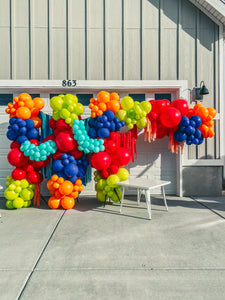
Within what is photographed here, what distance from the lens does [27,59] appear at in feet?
17.5

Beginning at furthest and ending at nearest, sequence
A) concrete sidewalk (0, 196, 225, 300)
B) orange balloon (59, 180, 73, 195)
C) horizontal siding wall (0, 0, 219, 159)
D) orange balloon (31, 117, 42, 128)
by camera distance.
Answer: horizontal siding wall (0, 0, 219, 159), orange balloon (31, 117, 42, 128), orange balloon (59, 180, 73, 195), concrete sidewalk (0, 196, 225, 300)

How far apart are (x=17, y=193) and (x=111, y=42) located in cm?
411

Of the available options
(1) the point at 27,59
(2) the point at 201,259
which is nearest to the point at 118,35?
(1) the point at 27,59

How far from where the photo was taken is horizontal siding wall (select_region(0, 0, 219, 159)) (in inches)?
210

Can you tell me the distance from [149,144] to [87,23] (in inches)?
132

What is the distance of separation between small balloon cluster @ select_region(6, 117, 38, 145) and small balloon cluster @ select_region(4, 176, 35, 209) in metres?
0.81

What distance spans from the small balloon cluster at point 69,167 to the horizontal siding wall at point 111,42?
2.24 meters

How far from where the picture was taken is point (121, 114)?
4156 mm

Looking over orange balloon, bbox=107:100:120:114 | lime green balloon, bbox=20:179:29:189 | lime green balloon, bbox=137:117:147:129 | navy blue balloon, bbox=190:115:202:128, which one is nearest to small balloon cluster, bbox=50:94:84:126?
orange balloon, bbox=107:100:120:114

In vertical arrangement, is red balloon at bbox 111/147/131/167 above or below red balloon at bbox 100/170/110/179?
above

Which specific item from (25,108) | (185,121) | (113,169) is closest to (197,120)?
(185,121)

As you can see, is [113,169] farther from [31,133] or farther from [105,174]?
[31,133]

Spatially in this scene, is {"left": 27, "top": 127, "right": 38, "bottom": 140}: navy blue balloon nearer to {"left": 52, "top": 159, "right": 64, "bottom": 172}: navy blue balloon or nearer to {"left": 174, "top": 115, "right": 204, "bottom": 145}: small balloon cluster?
{"left": 52, "top": 159, "right": 64, "bottom": 172}: navy blue balloon

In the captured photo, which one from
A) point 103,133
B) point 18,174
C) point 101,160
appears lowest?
point 18,174
